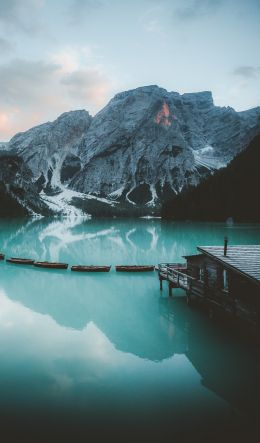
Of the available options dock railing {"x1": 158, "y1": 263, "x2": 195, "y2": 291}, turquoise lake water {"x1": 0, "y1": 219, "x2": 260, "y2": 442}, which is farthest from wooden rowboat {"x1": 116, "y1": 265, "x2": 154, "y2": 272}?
turquoise lake water {"x1": 0, "y1": 219, "x2": 260, "y2": 442}

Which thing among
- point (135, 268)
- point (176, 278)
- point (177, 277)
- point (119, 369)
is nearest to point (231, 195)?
point (135, 268)

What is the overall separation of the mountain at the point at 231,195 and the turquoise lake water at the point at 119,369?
118738 millimetres

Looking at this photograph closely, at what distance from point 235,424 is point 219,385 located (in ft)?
9.94

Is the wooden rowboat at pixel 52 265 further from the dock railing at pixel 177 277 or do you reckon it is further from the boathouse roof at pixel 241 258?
the boathouse roof at pixel 241 258

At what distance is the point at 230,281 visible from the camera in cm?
2273

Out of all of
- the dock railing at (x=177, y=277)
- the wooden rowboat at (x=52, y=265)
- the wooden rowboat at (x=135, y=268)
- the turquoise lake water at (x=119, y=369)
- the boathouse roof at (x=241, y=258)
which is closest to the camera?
the turquoise lake water at (x=119, y=369)

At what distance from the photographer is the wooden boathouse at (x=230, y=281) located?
19.8m

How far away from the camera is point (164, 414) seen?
1352 cm

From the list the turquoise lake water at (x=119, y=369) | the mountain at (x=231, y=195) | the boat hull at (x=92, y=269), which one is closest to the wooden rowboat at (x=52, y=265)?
the boat hull at (x=92, y=269)

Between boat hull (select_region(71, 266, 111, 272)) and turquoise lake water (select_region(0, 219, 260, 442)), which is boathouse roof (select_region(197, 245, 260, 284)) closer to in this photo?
turquoise lake water (select_region(0, 219, 260, 442))

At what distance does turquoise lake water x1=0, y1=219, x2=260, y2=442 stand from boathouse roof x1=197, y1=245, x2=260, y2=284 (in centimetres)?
442

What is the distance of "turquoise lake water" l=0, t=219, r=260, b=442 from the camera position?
1309 centimetres

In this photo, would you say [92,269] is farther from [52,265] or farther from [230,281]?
[230,281]

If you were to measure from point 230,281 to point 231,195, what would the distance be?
135 m
